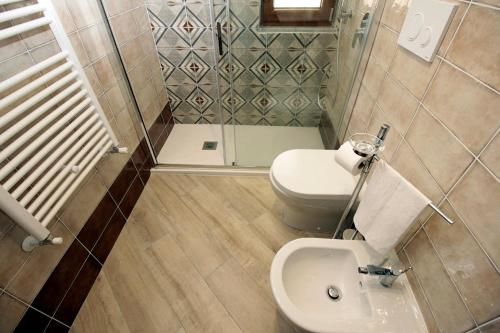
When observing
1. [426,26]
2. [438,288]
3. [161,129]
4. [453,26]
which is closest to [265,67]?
[161,129]

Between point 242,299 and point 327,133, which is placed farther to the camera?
point 327,133

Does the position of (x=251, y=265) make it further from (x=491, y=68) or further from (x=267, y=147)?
(x=491, y=68)

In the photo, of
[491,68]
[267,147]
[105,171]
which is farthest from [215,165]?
[491,68]

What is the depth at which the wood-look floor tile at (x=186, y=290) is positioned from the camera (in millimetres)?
1117

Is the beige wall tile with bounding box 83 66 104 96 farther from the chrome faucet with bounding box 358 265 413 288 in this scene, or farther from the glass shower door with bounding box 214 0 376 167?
the chrome faucet with bounding box 358 265 413 288

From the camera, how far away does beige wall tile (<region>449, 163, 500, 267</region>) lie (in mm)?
540

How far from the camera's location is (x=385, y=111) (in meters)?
1.06

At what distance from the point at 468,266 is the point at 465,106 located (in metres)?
0.43

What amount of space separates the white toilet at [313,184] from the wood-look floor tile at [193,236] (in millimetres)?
529

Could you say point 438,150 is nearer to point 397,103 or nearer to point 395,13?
point 397,103

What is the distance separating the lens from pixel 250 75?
6.50 ft

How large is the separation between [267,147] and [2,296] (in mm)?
1710

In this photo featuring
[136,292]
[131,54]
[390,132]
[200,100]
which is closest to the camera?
[390,132]

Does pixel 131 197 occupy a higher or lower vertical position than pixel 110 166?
lower
